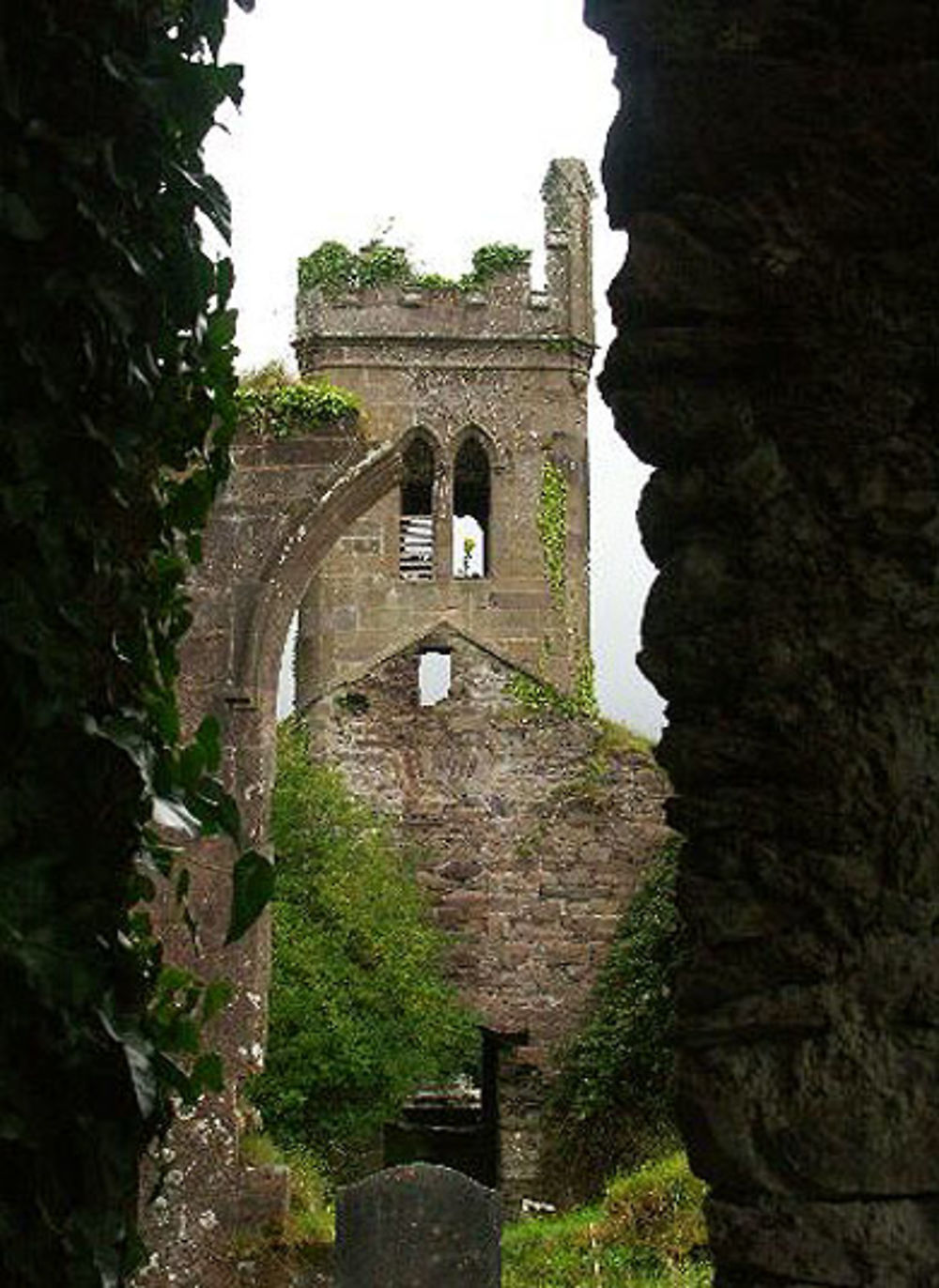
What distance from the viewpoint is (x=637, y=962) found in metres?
19.9

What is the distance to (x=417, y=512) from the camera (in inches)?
1059

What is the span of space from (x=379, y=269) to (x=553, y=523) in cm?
460

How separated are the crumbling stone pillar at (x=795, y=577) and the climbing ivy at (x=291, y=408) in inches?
244

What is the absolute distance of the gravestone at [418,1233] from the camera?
8.73 m

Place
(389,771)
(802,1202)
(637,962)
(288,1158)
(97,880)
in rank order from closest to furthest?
(802,1202)
(97,880)
(288,1158)
(637,962)
(389,771)

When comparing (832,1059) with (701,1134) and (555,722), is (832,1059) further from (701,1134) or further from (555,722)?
(555,722)

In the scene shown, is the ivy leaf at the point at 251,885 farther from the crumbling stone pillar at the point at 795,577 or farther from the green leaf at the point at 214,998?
the crumbling stone pillar at the point at 795,577

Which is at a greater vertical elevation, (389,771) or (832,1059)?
(389,771)

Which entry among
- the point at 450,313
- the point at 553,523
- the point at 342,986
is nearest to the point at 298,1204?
the point at 342,986

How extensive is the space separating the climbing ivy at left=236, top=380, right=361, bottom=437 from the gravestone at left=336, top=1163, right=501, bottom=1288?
147 inches

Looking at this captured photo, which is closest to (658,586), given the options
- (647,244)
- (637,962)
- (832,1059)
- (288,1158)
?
(647,244)

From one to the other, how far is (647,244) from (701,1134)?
1423mm

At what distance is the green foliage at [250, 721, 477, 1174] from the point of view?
608 inches

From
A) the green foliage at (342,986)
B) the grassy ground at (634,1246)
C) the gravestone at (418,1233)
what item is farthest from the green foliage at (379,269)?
the gravestone at (418,1233)
